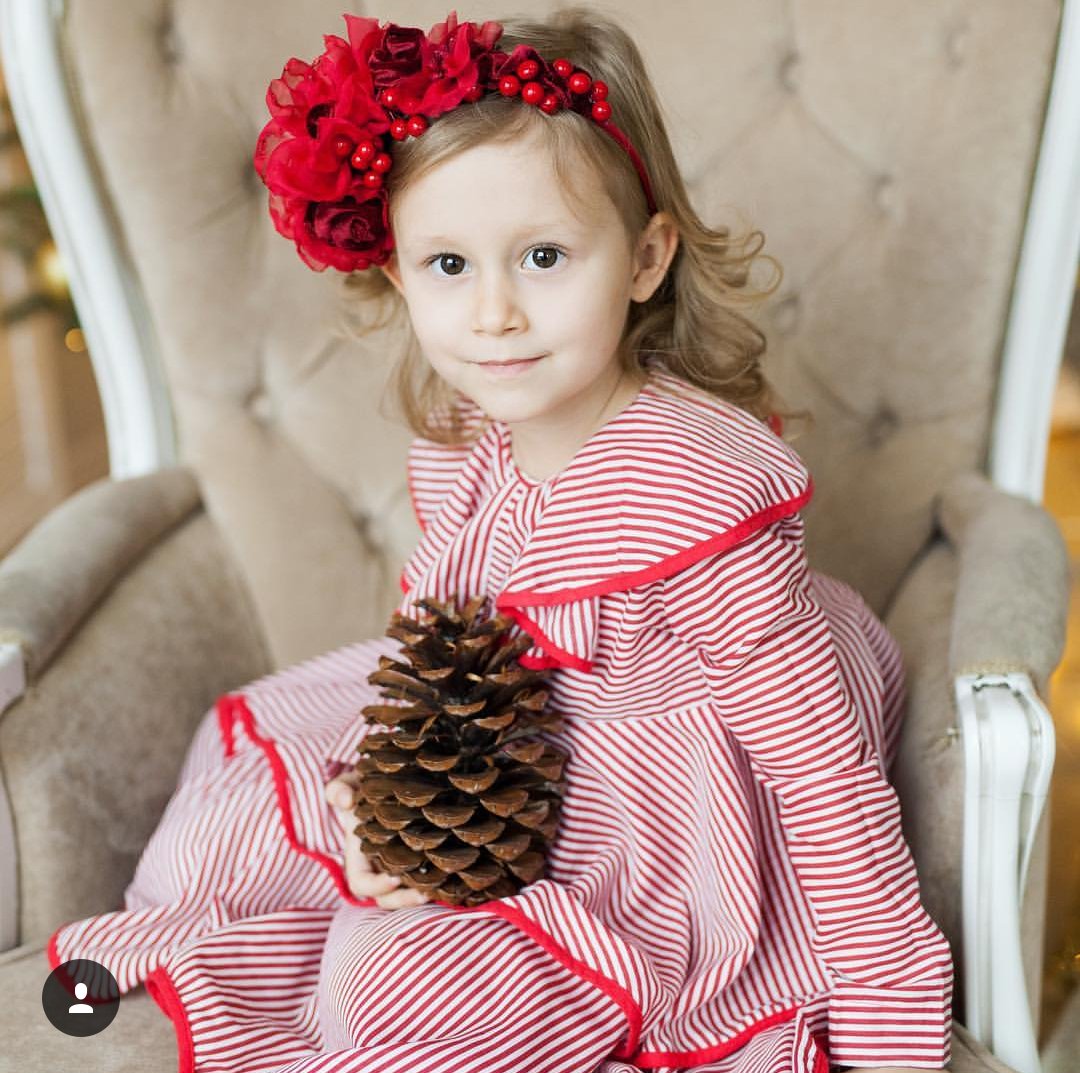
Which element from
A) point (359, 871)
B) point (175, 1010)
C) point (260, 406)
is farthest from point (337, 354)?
point (175, 1010)

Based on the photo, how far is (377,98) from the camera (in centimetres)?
80

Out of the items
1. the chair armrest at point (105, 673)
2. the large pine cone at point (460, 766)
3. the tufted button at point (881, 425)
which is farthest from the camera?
the tufted button at point (881, 425)

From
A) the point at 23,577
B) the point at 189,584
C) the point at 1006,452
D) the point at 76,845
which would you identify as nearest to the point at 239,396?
the point at 189,584

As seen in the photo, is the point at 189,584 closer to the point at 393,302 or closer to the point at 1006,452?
the point at 393,302

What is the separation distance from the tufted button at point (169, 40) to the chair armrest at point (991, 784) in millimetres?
851

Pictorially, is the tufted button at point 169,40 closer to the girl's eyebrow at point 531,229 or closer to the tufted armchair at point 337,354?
the tufted armchair at point 337,354

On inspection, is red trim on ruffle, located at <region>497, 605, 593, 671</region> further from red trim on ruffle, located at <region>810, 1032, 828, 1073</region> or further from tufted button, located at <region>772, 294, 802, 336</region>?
tufted button, located at <region>772, 294, 802, 336</region>

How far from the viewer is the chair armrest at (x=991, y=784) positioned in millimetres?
854

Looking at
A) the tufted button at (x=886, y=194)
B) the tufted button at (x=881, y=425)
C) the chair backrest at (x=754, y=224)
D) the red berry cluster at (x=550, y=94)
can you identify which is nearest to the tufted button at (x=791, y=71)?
the chair backrest at (x=754, y=224)

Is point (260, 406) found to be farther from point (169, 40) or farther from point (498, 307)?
point (498, 307)

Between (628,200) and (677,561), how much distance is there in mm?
244

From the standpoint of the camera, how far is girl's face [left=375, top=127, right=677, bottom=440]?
787mm

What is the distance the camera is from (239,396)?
4.18 feet

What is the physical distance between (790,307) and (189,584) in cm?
64
